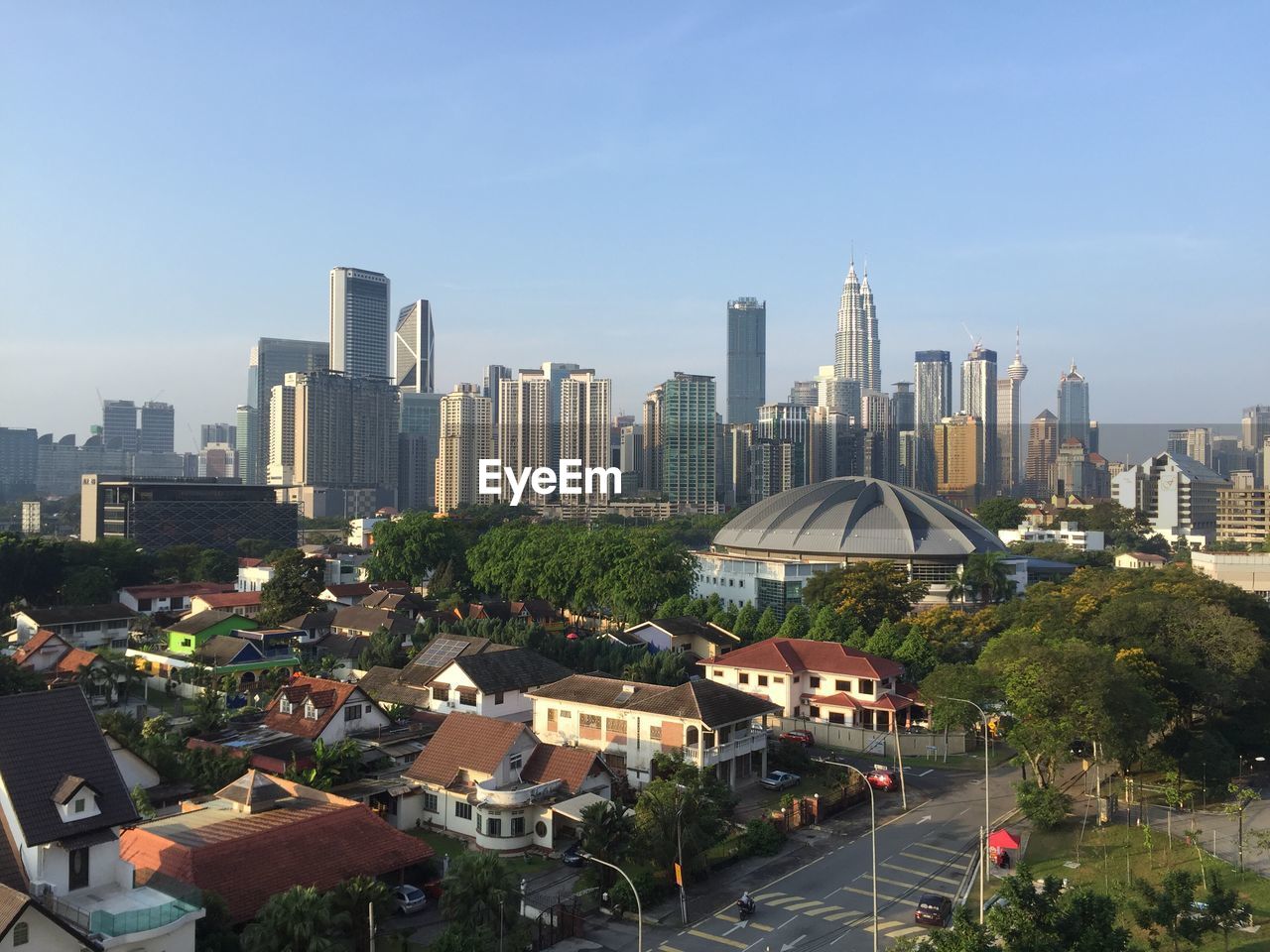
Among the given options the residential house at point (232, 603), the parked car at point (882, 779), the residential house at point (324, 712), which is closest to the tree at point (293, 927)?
the residential house at point (324, 712)

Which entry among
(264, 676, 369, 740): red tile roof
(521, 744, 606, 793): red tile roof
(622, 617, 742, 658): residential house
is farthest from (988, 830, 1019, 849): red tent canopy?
(622, 617, 742, 658): residential house

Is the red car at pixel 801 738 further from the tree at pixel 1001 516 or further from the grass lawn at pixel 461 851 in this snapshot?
the tree at pixel 1001 516

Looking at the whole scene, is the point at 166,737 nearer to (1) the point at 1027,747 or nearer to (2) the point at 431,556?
(1) the point at 1027,747

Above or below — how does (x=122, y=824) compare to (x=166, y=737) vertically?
above

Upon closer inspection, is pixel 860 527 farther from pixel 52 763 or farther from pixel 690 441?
pixel 690 441

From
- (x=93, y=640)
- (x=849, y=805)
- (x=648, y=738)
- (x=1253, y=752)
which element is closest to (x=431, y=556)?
(x=93, y=640)

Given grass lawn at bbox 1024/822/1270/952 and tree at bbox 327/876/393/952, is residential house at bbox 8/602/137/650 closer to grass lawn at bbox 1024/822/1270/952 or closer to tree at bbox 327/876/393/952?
tree at bbox 327/876/393/952

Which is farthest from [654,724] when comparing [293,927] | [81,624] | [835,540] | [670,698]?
[835,540]
